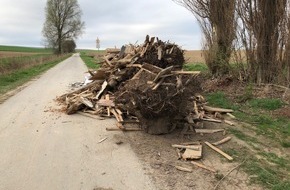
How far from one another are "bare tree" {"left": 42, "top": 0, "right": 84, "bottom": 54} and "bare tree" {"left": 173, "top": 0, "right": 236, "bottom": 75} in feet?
229

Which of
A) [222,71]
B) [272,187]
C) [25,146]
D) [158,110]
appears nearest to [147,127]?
[158,110]

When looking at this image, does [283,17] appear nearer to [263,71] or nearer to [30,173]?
[263,71]

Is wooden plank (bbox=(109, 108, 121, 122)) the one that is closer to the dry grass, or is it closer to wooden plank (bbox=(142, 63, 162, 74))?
wooden plank (bbox=(142, 63, 162, 74))

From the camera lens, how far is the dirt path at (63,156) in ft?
17.9

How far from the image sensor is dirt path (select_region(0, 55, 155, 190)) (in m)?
5.44

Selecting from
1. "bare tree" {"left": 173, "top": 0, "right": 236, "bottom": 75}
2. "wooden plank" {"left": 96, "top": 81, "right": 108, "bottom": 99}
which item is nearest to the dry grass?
"bare tree" {"left": 173, "top": 0, "right": 236, "bottom": 75}

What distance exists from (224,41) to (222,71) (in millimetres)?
1175

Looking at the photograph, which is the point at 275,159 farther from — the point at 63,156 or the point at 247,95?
the point at 247,95

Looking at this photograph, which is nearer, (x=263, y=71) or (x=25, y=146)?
(x=25, y=146)

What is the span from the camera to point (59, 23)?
3179 inches

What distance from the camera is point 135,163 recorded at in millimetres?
6238

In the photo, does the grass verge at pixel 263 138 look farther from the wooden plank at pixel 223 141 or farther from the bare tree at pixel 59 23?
the bare tree at pixel 59 23

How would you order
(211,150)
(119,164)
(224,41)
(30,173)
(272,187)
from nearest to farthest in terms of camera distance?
(272,187) → (30,173) → (119,164) → (211,150) → (224,41)

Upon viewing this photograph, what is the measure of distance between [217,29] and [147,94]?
812 cm
